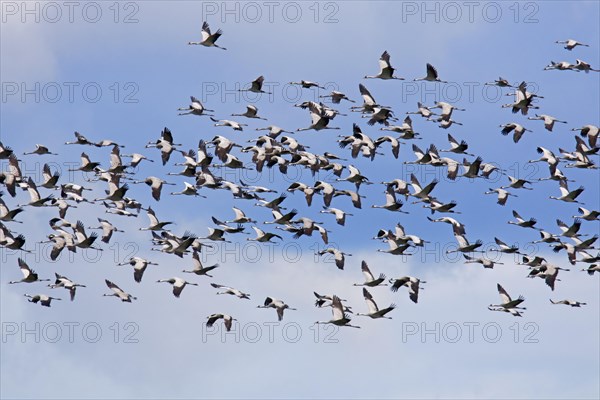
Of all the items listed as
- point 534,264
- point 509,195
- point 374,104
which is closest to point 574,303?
point 534,264

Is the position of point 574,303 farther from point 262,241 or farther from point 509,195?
point 262,241

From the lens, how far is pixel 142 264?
65562mm

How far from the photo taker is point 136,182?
226 feet

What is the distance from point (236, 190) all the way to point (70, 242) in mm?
7419

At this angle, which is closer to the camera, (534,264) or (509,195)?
(534,264)

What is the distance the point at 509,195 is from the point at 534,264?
205 inches

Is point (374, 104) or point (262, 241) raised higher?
point (374, 104)

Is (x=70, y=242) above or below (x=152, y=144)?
below

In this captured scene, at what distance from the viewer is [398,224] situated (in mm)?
68562

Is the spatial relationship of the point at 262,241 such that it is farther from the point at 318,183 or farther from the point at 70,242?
the point at 70,242

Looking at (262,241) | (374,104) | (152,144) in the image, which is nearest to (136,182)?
(152,144)

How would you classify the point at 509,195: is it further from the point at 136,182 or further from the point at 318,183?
the point at 136,182

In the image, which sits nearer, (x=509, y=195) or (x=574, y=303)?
(x=574, y=303)

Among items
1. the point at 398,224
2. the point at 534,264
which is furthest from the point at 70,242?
the point at 534,264
